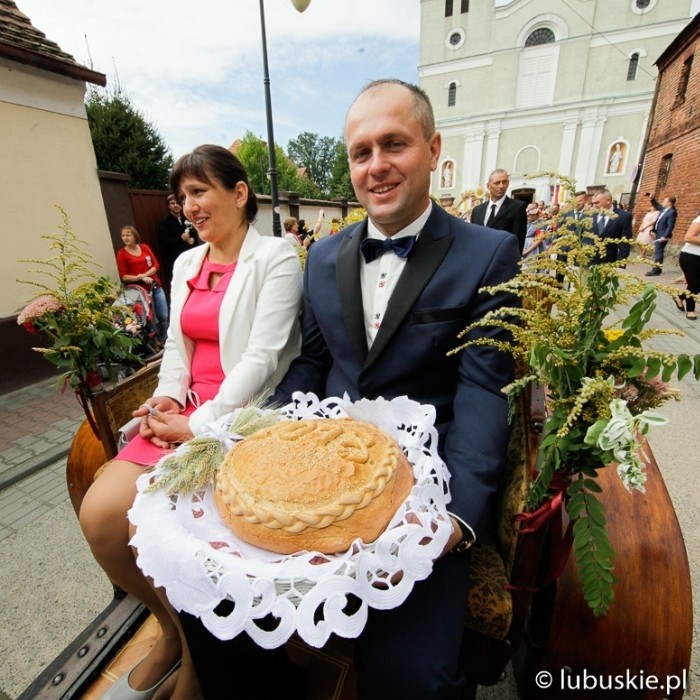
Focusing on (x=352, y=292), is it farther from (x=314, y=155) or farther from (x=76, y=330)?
(x=314, y=155)

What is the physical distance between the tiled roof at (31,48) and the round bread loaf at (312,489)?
6.28m

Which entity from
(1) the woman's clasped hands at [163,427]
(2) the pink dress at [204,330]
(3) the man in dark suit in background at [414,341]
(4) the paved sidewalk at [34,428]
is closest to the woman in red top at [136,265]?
(4) the paved sidewalk at [34,428]

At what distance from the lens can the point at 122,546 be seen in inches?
61.2

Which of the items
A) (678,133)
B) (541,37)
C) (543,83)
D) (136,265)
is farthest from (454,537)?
(541,37)

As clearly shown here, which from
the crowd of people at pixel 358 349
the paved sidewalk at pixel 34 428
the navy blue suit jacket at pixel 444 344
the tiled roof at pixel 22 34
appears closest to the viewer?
the crowd of people at pixel 358 349

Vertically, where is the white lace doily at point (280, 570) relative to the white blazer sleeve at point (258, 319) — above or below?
below

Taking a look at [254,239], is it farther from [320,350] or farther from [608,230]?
[608,230]

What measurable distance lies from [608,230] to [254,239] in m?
6.28

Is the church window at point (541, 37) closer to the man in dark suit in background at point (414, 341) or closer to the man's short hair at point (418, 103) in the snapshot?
the man's short hair at point (418, 103)

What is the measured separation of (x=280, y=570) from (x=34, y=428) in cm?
448

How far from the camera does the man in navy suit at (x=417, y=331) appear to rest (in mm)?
1228

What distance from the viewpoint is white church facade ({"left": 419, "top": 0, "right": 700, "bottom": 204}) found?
96.4 ft

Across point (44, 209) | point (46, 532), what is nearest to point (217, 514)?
point (46, 532)

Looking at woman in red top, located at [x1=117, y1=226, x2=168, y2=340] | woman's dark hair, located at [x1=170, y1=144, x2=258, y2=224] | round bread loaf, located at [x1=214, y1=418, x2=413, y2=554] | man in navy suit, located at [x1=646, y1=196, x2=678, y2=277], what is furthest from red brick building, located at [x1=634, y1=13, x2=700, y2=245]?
round bread loaf, located at [x1=214, y1=418, x2=413, y2=554]
